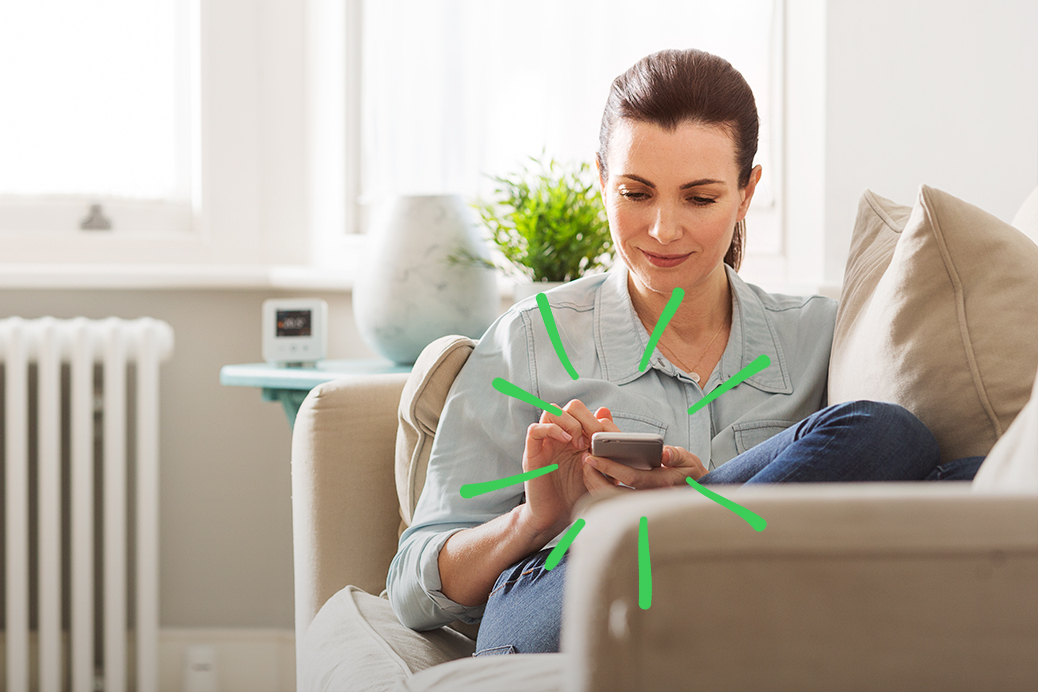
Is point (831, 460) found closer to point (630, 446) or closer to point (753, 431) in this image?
point (630, 446)

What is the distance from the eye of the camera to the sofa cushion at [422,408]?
1.11 metres

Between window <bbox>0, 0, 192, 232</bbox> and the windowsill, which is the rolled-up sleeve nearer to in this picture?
the windowsill

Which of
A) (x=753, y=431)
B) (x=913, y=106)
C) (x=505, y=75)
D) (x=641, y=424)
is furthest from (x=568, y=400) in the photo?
(x=505, y=75)

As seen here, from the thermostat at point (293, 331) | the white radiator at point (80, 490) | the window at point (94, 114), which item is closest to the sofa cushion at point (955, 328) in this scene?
the thermostat at point (293, 331)

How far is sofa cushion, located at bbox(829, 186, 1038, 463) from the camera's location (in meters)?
0.86

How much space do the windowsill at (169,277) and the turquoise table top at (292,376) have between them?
1.09 feet

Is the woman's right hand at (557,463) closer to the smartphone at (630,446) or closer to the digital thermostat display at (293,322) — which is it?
the smartphone at (630,446)

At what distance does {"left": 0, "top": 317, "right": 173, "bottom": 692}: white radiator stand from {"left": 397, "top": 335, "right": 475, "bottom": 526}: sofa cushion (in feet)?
3.46

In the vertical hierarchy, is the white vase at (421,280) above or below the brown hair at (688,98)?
below

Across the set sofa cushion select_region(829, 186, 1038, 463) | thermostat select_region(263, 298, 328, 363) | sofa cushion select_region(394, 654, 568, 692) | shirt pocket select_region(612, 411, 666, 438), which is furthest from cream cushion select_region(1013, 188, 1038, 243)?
thermostat select_region(263, 298, 328, 363)

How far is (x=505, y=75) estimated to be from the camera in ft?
6.86

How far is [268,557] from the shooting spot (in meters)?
2.25

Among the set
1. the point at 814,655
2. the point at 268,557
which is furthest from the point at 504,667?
the point at 268,557

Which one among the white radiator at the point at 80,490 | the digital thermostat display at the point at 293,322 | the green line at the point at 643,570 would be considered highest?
the digital thermostat display at the point at 293,322
